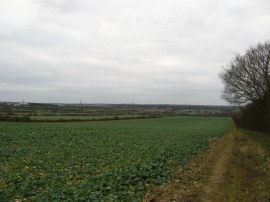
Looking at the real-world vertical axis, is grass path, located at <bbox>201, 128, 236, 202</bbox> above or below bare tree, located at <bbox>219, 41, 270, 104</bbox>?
below

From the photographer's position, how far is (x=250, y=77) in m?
53.7

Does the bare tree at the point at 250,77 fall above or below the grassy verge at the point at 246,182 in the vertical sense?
above

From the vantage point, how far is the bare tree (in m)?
51.8

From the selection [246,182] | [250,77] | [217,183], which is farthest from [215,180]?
[250,77]

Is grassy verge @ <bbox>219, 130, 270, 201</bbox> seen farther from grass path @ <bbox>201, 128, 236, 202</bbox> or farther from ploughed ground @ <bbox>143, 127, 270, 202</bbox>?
grass path @ <bbox>201, 128, 236, 202</bbox>

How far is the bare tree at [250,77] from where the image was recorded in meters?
51.8

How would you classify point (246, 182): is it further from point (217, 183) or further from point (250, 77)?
point (250, 77)

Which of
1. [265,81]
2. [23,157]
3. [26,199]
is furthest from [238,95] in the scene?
[26,199]

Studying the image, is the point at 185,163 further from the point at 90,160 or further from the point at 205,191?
the point at 205,191

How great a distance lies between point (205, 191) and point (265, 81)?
4142 cm

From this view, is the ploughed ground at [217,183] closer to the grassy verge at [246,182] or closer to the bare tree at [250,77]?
the grassy verge at [246,182]

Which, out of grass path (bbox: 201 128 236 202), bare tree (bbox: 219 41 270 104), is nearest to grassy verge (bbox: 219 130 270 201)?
grass path (bbox: 201 128 236 202)

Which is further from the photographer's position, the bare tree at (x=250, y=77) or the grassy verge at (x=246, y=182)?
the bare tree at (x=250, y=77)

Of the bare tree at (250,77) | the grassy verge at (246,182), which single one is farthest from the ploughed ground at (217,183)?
the bare tree at (250,77)
